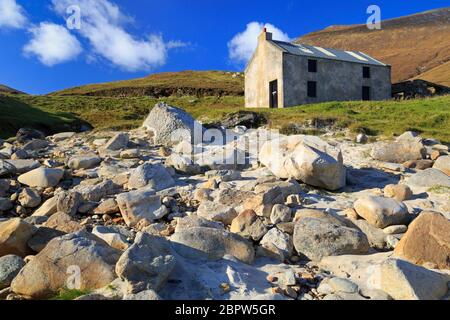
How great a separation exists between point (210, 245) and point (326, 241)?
173 cm

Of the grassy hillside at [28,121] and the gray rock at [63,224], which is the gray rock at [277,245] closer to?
the gray rock at [63,224]

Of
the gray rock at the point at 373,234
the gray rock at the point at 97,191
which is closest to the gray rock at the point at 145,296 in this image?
the gray rock at the point at 373,234

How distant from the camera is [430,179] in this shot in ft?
28.1

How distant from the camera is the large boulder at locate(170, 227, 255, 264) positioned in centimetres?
481

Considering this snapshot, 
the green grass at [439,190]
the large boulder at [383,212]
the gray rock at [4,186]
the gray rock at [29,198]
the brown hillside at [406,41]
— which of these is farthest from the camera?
the brown hillside at [406,41]

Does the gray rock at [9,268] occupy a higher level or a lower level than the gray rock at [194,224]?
lower

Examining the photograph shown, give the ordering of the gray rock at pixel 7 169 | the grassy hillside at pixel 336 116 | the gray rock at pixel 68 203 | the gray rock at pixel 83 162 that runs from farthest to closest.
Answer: the grassy hillside at pixel 336 116 → the gray rock at pixel 83 162 → the gray rock at pixel 7 169 → the gray rock at pixel 68 203

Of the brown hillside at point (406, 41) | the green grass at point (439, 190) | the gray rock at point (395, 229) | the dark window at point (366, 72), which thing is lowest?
the gray rock at point (395, 229)

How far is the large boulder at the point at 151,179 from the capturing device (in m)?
8.53

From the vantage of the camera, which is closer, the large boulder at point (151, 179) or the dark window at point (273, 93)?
the large boulder at point (151, 179)

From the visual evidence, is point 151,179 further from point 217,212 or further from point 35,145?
point 35,145

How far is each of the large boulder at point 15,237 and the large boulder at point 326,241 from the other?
13.2 ft

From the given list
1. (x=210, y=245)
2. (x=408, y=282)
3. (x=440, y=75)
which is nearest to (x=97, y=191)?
(x=210, y=245)
